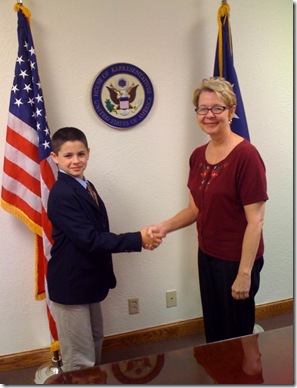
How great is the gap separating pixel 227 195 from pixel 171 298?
1167mm

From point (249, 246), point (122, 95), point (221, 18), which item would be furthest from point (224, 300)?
point (221, 18)

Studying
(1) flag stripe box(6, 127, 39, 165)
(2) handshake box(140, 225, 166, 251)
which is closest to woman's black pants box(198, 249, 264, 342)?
(2) handshake box(140, 225, 166, 251)

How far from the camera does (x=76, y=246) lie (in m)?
1.63

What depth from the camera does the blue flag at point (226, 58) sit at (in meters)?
2.09

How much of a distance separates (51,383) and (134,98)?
5.37 feet

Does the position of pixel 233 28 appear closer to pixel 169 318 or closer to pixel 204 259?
pixel 204 259

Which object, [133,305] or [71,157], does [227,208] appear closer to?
[71,157]

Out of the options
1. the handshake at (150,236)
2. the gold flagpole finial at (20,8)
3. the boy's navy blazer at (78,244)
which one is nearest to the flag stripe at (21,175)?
the boy's navy blazer at (78,244)

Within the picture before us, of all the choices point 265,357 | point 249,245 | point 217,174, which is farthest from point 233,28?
point 265,357

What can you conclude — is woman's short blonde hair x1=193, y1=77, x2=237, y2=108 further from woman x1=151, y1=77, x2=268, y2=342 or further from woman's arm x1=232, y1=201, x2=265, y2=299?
woman's arm x1=232, y1=201, x2=265, y2=299

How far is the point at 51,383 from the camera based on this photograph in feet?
3.01

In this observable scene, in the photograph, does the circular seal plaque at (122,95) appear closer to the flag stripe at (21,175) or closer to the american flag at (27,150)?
the american flag at (27,150)

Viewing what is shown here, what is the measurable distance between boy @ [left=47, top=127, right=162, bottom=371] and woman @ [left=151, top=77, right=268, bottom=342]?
1.10ft

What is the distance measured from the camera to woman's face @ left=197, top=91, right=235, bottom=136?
5.25ft
